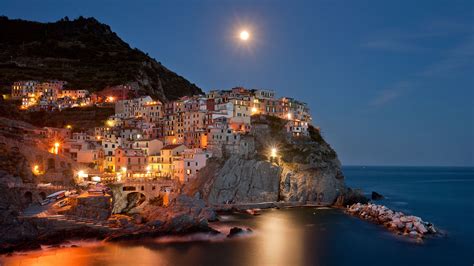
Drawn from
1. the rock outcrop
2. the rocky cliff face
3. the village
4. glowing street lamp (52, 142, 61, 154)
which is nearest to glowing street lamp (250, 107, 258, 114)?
the village

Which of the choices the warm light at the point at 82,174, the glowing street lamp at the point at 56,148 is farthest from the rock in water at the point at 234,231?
the glowing street lamp at the point at 56,148

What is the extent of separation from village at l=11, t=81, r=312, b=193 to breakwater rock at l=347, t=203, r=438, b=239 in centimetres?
1912

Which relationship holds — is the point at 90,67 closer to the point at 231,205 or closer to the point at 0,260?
the point at 231,205

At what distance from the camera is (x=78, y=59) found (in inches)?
4405

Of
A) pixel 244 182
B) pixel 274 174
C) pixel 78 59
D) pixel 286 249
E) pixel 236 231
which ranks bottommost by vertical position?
pixel 286 249

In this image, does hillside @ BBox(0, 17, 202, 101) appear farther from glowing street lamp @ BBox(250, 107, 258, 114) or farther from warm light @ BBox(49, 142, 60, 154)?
warm light @ BBox(49, 142, 60, 154)

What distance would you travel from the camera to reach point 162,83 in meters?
113

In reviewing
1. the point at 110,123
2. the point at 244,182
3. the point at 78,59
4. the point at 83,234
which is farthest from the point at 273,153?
the point at 78,59

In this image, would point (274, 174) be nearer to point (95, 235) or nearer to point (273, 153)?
point (273, 153)

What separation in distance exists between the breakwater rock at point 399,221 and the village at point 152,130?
1912 centimetres

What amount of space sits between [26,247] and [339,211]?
3923cm

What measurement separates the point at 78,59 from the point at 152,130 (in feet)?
175

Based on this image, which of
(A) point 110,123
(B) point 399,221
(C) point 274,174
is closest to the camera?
(B) point 399,221

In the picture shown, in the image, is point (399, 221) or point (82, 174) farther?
point (82, 174)
